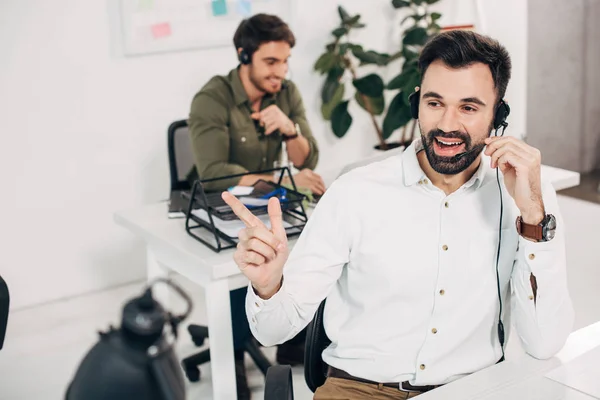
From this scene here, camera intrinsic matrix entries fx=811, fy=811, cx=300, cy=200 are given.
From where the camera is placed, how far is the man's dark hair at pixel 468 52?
5.37 feet

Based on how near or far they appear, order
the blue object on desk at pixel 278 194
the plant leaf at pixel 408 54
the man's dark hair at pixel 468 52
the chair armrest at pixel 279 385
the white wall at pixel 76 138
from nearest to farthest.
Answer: the chair armrest at pixel 279 385 → the man's dark hair at pixel 468 52 → the blue object on desk at pixel 278 194 → the white wall at pixel 76 138 → the plant leaf at pixel 408 54

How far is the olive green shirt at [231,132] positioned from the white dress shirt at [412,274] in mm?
1179

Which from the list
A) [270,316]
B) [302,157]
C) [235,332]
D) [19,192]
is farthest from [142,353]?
[19,192]

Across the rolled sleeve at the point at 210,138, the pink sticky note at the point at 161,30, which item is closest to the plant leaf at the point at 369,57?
the pink sticky note at the point at 161,30

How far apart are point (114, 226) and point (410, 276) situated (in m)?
2.51

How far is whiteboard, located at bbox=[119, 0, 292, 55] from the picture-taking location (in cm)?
371

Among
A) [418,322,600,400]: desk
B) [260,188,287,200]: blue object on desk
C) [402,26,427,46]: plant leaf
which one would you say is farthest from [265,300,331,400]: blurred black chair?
[402,26,427,46]: plant leaf

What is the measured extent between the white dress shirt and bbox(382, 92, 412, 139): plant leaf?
2.75 m

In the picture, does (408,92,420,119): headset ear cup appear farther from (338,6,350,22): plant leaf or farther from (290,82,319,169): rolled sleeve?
(338,6,350,22): plant leaf

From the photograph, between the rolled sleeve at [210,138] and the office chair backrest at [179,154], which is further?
the office chair backrest at [179,154]

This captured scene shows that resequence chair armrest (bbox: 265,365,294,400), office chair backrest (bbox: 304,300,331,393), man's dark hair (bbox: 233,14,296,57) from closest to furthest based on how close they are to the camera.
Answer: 1. chair armrest (bbox: 265,365,294,400)
2. office chair backrest (bbox: 304,300,331,393)
3. man's dark hair (bbox: 233,14,296,57)

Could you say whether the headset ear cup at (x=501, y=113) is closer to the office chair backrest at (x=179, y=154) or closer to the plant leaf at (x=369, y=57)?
the office chair backrest at (x=179, y=154)

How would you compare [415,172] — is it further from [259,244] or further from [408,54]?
[408,54]

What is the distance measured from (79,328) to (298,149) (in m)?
1.24
